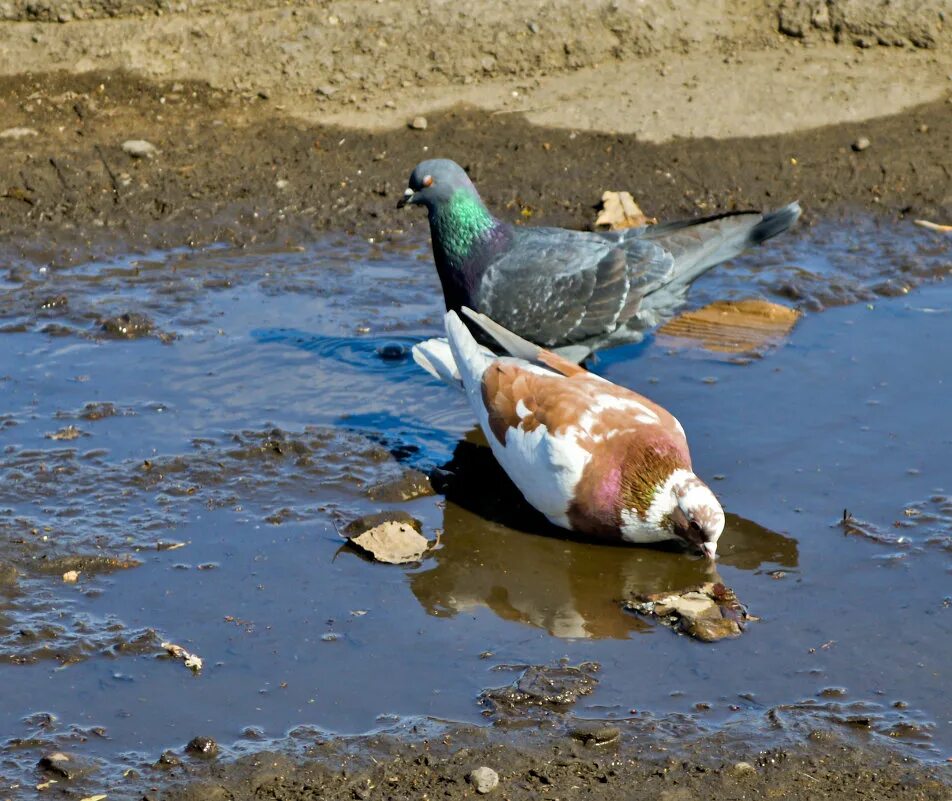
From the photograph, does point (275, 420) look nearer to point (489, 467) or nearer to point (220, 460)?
point (220, 460)

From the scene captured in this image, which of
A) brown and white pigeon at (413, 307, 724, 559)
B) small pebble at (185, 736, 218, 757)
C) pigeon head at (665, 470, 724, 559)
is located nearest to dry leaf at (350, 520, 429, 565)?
brown and white pigeon at (413, 307, 724, 559)

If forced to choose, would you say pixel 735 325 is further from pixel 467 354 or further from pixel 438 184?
pixel 467 354

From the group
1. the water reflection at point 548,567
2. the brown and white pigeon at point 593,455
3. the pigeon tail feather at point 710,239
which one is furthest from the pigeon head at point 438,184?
the water reflection at point 548,567

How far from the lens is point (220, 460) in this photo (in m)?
5.71

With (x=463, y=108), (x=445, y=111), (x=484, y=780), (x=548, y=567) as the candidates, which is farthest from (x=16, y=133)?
(x=484, y=780)

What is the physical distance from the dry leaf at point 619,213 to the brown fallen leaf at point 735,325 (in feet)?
3.48

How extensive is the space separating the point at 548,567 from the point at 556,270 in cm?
179

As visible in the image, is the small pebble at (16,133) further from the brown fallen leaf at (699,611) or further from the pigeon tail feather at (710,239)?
the brown fallen leaf at (699,611)

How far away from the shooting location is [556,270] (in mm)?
6445

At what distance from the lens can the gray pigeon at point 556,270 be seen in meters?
6.39

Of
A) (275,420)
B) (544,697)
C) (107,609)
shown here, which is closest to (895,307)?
(275,420)

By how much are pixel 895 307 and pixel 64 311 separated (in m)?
4.20

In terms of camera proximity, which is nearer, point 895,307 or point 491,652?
point 491,652

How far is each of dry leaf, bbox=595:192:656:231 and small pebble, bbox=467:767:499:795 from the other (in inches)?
188
